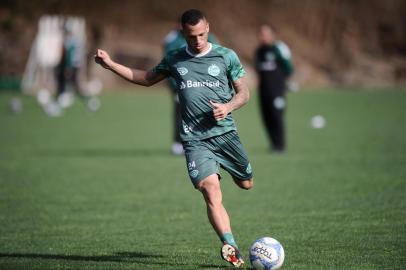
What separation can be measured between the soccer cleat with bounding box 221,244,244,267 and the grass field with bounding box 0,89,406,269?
0.83ft

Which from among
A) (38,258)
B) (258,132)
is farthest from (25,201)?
(258,132)

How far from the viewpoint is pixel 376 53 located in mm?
45625

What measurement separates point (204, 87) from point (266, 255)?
1578 mm

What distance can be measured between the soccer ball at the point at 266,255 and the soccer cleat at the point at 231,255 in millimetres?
137

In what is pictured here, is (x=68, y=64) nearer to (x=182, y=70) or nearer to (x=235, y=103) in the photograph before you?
(x=182, y=70)

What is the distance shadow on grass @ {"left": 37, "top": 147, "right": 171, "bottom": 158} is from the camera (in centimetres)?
1629

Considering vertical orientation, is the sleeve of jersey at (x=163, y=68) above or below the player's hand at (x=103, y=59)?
below

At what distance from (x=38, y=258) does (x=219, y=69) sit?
2.37 meters

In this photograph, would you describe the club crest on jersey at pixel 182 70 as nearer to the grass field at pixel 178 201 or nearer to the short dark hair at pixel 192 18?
the short dark hair at pixel 192 18

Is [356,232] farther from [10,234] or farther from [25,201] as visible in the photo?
[25,201]

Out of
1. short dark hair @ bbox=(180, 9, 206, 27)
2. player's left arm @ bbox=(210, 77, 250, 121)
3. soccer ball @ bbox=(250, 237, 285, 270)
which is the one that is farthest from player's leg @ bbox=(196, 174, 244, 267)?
short dark hair @ bbox=(180, 9, 206, 27)

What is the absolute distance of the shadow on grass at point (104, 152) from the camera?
1629 cm

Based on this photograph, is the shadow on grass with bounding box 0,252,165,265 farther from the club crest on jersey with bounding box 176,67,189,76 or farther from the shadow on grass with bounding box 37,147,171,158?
the shadow on grass with bounding box 37,147,171,158

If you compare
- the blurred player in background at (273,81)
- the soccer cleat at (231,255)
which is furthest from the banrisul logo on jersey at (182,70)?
the blurred player in background at (273,81)
